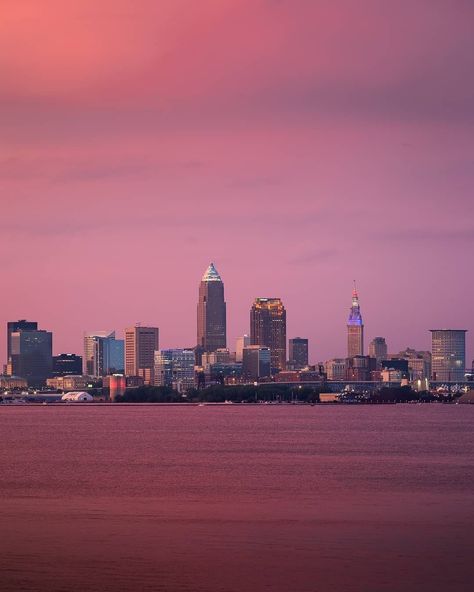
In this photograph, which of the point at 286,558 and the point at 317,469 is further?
the point at 317,469

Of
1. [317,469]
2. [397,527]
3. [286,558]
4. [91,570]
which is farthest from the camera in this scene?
[317,469]

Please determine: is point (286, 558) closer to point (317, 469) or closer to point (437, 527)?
point (437, 527)

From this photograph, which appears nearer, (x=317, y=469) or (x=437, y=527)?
(x=437, y=527)

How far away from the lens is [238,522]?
4531 cm

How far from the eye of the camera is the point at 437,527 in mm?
43625

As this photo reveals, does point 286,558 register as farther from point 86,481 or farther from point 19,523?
point 86,481

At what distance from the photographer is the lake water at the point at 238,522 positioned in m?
33.3

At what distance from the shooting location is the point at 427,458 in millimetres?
86625

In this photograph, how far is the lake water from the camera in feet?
109

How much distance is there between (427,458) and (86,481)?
30.4 m

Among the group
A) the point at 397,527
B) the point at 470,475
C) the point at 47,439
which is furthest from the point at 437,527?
the point at 47,439

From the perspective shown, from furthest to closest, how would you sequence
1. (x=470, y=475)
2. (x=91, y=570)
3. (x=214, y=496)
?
(x=470, y=475), (x=214, y=496), (x=91, y=570)

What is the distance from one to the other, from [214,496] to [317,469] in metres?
19.3

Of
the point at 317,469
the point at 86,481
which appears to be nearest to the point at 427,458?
the point at 317,469
